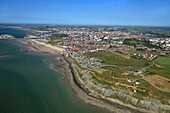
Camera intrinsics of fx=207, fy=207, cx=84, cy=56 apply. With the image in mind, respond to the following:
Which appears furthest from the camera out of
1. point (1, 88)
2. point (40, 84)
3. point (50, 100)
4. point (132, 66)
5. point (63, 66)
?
point (63, 66)

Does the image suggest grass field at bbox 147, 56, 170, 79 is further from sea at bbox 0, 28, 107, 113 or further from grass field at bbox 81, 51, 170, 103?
sea at bbox 0, 28, 107, 113

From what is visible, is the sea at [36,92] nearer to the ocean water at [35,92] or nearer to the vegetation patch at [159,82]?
the ocean water at [35,92]

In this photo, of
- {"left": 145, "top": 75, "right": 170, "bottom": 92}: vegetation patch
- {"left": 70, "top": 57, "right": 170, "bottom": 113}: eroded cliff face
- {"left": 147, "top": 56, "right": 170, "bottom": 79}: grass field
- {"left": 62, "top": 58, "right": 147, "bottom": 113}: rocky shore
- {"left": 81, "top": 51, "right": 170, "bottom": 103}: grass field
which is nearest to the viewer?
{"left": 70, "top": 57, "right": 170, "bottom": 113}: eroded cliff face

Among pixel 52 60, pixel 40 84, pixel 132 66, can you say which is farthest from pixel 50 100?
pixel 52 60

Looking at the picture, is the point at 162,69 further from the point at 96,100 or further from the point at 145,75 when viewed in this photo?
the point at 96,100

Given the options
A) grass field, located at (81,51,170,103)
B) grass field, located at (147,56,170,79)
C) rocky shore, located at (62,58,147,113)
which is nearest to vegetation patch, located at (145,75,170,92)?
grass field, located at (81,51,170,103)

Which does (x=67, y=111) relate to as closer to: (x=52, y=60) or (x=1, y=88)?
(x=1, y=88)

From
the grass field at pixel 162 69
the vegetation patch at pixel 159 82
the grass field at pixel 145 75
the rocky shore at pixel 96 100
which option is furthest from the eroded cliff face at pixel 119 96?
the grass field at pixel 162 69
